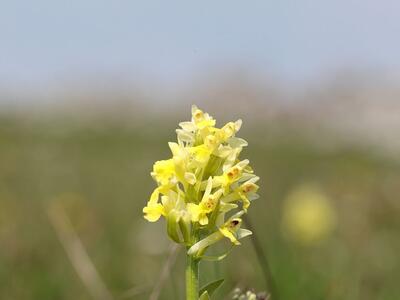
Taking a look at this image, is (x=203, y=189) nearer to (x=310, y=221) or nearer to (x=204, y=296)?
(x=204, y=296)

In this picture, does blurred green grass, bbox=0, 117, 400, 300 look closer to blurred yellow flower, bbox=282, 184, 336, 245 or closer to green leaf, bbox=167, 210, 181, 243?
blurred yellow flower, bbox=282, 184, 336, 245

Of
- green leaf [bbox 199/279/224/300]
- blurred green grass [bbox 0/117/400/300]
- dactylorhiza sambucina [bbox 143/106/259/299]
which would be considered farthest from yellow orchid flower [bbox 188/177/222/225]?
blurred green grass [bbox 0/117/400/300]

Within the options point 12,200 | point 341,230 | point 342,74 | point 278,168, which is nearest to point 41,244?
point 12,200

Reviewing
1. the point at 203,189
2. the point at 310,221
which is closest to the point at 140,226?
the point at 310,221

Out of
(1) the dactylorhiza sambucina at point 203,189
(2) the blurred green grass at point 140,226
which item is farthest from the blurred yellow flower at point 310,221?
(1) the dactylorhiza sambucina at point 203,189

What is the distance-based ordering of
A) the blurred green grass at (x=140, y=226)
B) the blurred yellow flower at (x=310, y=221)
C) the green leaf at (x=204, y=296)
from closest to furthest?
the green leaf at (x=204, y=296) → the blurred green grass at (x=140, y=226) → the blurred yellow flower at (x=310, y=221)

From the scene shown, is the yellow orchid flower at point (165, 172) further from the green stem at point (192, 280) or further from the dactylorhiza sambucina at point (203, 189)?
the green stem at point (192, 280)

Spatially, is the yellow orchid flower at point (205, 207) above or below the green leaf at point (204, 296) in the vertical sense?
above
